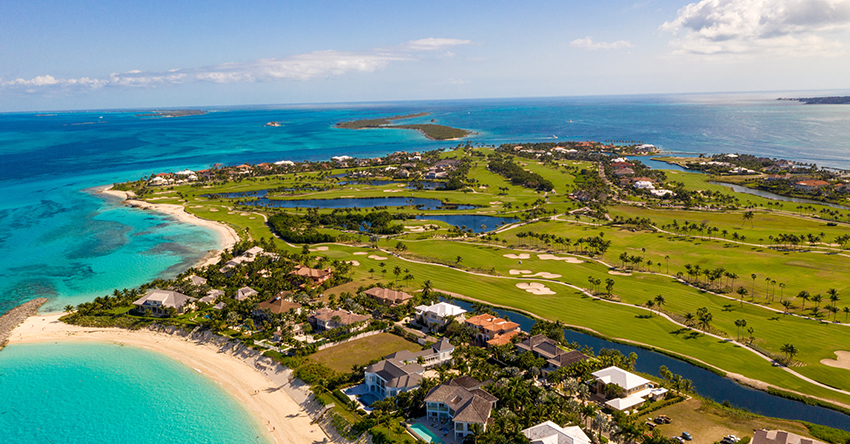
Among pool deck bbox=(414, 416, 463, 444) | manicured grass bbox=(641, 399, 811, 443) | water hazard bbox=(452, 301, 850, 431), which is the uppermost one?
manicured grass bbox=(641, 399, 811, 443)

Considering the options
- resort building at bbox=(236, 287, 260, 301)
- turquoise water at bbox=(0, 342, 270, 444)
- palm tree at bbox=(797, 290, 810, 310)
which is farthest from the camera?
resort building at bbox=(236, 287, 260, 301)

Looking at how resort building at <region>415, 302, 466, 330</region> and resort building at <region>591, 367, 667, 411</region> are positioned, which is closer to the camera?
resort building at <region>591, 367, 667, 411</region>

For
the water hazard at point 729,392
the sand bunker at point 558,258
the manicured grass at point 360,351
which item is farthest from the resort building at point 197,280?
the sand bunker at point 558,258

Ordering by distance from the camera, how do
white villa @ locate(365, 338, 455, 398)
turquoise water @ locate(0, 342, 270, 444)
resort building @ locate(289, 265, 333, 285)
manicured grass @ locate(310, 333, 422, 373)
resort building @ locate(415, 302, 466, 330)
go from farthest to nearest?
1. resort building @ locate(289, 265, 333, 285)
2. resort building @ locate(415, 302, 466, 330)
3. manicured grass @ locate(310, 333, 422, 373)
4. white villa @ locate(365, 338, 455, 398)
5. turquoise water @ locate(0, 342, 270, 444)

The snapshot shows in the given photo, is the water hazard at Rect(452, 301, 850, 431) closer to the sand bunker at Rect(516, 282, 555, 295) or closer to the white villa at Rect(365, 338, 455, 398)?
the sand bunker at Rect(516, 282, 555, 295)

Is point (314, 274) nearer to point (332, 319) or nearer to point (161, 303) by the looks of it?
point (332, 319)

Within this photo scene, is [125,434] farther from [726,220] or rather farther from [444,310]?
[726,220]

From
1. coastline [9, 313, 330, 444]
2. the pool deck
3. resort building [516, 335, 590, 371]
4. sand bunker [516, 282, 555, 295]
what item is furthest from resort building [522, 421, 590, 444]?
sand bunker [516, 282, 555, 295]
